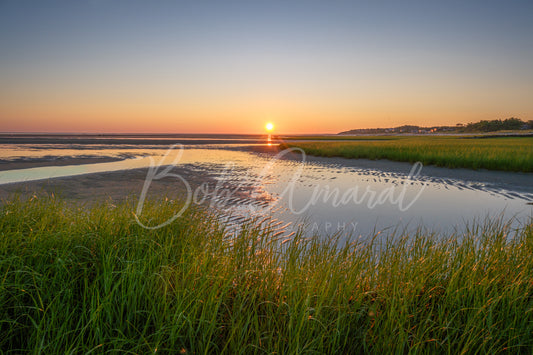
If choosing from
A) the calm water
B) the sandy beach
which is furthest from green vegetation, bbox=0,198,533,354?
the sandy beach

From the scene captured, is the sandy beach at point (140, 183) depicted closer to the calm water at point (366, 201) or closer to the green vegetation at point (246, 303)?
the calm water at point (366, 201)

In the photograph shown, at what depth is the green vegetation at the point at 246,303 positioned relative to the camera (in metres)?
2.57

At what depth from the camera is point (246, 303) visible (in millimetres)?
3273

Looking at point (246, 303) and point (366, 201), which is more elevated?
point (246, 303)

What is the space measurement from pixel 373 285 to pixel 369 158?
26.0m

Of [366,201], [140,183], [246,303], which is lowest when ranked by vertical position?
[366,201]

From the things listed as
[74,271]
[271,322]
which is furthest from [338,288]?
[74,271]

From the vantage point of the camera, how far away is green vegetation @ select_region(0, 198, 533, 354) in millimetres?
2574

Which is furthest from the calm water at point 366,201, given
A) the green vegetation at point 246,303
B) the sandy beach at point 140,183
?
the green vegetation at point 246,303

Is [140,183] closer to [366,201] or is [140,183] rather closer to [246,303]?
[366,201]

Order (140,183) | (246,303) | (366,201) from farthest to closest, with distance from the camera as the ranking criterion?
1. (140,183)
2. (366,201)
3. (246,303)

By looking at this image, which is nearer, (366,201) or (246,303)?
(246,303)

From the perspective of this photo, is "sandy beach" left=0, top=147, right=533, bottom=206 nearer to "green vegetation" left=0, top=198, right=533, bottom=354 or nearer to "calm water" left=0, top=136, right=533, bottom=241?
"calm water" left=0, top=136, right=533, bottom=241

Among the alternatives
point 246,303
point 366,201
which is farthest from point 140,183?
point 246,303
